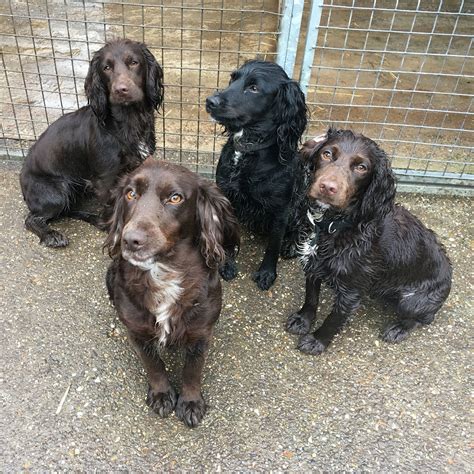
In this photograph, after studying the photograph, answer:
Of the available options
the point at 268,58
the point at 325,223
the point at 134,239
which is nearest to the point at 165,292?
the point at 134,239

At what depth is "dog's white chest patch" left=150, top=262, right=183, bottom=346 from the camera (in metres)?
2.30

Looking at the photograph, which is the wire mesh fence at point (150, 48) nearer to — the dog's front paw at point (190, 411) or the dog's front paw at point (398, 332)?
the dog's front paw at point (398, 332)

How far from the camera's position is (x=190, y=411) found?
266cm

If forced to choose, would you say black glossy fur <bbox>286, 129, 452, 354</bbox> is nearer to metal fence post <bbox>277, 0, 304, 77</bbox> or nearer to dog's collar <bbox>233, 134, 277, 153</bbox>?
dog's collar <bbox>233, 134, 277, 153</bbox>

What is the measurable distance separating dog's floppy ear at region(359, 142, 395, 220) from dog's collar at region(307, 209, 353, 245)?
136 mm

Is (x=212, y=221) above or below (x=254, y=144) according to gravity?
above

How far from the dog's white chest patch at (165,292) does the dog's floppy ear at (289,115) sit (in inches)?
52.3

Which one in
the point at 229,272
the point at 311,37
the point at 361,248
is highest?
the point at 311,37

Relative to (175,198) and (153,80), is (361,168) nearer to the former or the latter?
(175,198)

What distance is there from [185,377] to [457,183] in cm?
317

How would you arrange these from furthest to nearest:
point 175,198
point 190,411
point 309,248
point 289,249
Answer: point 289,249
point 309,248
point 190,411
point 175,198

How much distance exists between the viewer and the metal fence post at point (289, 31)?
352 centimetres

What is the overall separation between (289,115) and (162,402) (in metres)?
1.89

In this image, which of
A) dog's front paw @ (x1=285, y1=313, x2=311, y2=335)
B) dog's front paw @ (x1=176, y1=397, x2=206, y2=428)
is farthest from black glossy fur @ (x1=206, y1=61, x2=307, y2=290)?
dog's front paw @ (x1=176, y1=397, x2=206, y2=428)
